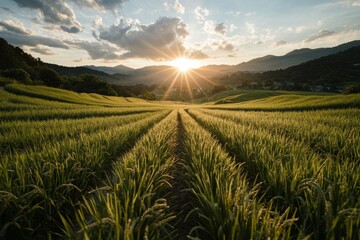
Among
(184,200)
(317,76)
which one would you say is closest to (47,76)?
(184,200)

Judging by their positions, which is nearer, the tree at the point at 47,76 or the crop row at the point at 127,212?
the crop row at the point at 127,212

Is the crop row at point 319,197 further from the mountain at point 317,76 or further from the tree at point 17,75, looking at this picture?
the mountain at point 317,76

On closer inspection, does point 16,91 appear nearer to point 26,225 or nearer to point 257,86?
point 26,225

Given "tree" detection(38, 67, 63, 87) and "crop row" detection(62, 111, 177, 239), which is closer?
"crop row" detection(62, 111, 177, 239)

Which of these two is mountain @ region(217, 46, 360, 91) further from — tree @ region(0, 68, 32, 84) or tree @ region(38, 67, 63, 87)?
tree @ region(0, 68, 32, 84)

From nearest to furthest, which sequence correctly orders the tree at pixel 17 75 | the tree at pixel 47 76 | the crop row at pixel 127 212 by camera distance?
the crop row at pixel 127 212, the tree at pixel 17 75, the tree at pixel 47 76

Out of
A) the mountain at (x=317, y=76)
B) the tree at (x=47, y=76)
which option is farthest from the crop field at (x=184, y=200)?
the mountain at (x=317, y=76)

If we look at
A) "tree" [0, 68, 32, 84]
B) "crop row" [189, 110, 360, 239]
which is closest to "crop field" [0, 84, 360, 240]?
"crop row" [189, 110, 360, 239]

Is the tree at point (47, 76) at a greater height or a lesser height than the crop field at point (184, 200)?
greater

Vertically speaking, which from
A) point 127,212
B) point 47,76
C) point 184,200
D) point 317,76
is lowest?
point 184,200

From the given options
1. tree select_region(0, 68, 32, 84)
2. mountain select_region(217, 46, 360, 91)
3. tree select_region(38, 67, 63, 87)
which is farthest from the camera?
mountain select_region(217, 46, 360, 91)

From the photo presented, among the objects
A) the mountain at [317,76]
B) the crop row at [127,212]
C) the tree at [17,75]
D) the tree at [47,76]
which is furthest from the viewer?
the mountain at [317,76]

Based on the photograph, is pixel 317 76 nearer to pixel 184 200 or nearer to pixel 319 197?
pixel 184 200

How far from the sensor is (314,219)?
202cm
